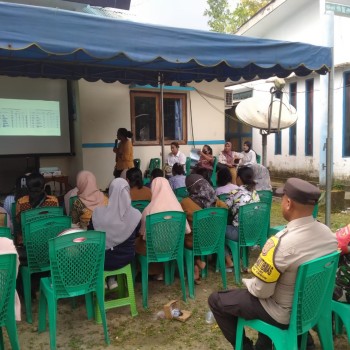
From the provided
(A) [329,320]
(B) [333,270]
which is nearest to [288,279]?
(B) [333,270]

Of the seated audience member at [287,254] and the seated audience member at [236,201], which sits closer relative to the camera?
the seated audience member at [287,254]

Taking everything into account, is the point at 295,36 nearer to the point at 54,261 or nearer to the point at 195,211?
the point at 195,211

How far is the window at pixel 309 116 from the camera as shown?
9.46 metres

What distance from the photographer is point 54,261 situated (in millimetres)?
2373

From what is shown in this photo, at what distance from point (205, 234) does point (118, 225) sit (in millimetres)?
841

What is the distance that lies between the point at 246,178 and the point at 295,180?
1976mm

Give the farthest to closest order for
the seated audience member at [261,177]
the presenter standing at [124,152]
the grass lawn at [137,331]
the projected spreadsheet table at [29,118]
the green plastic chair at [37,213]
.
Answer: the projected spreadsheet table at [29,118] → the presenter standing at [124,152] → the seated audience member at [261,177] → the green plastic chair at [37,213] → the grass lawn at [137,331]

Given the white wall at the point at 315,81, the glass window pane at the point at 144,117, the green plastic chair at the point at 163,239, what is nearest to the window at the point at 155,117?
the glass window pane at the point at 144,117

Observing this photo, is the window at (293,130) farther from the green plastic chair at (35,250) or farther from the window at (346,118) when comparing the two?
the green plastic chair at (35,250)

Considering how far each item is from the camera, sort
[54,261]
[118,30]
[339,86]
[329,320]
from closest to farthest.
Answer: [329,320] → [54,261] → [118,30] → [339,86]

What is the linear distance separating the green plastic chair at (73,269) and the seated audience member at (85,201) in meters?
0.91

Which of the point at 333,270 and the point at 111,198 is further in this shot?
the point at 111,198

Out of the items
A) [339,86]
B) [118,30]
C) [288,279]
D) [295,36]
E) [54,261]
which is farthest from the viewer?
[295,36]

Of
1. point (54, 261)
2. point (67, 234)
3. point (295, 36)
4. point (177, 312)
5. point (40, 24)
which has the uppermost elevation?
point (295, 36)
